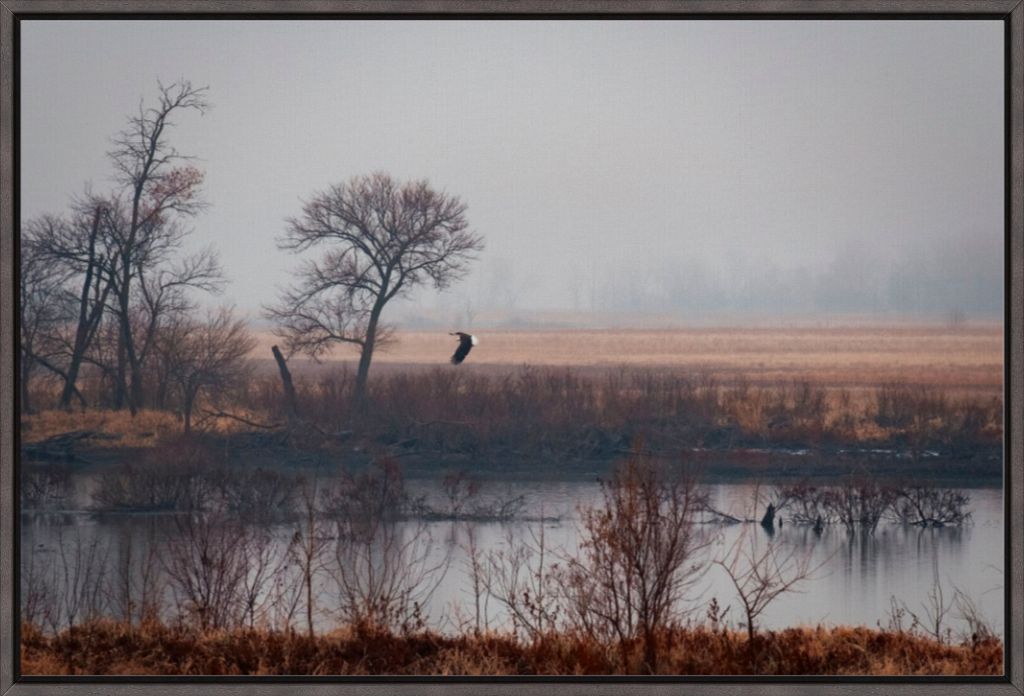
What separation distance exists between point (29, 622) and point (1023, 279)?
17.1 feet

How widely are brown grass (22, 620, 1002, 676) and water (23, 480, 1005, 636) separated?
67cm

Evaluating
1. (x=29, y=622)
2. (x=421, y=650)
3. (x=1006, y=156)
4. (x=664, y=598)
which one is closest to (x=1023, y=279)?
(x=1006, y=156)

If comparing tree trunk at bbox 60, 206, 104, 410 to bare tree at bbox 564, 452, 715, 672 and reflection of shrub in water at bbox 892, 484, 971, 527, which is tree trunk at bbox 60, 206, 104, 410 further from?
reflection of shrub in water at bbox 892, 484, 971, 527

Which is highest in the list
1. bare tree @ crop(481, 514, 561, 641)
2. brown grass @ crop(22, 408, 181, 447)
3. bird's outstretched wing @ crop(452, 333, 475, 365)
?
bird's outstretched wing @ crop(452, 333, 475, 365)

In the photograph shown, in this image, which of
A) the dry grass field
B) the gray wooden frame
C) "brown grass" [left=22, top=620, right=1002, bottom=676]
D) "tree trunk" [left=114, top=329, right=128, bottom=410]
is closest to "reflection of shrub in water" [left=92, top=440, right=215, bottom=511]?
"tree trunk" [left=114, top=329, right=128, bottom=410]

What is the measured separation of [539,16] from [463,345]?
13.5 feet

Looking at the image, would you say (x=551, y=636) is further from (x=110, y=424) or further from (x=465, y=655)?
(x=110, y=424)

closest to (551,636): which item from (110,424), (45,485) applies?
(45,485)

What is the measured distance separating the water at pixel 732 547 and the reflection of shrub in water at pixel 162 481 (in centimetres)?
14

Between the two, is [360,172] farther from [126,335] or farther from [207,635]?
[207,635]

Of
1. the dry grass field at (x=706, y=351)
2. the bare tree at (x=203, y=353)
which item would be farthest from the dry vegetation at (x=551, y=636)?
the bare tree at (x=203, y=353)

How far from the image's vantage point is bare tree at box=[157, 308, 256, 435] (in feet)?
29.9

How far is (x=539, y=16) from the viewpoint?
17.7 ft

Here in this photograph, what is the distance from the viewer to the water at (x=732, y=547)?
22.9 feet
